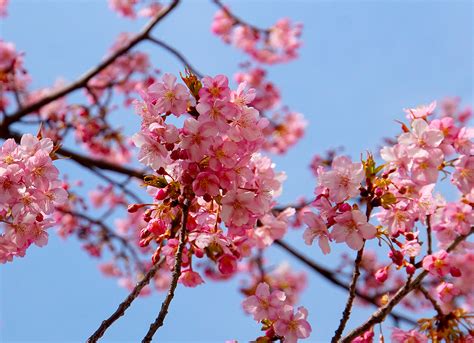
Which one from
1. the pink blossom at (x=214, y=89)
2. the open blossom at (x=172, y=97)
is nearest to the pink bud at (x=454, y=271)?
the pink blossom at (x=214, y=89)

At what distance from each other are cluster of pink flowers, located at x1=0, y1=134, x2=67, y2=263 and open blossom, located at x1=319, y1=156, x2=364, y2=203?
114 cm

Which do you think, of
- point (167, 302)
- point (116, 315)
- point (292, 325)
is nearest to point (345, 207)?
point (292, 325)

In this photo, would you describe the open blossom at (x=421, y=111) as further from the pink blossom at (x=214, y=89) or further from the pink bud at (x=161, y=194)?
the pink bud at (x=161, y=194)

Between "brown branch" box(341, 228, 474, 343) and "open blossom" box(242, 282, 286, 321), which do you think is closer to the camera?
"brown branch" box(341, 228, 474, 343)

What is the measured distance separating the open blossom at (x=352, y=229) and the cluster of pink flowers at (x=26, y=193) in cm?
118

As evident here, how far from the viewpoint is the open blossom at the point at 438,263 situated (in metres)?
2.27

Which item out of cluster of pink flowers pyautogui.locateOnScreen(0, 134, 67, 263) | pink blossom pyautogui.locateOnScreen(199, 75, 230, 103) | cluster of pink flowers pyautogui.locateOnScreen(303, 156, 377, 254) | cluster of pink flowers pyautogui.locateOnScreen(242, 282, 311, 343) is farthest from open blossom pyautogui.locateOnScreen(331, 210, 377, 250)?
cluster of pink flowers pyautogui.locateOnScreen(0, 134, 67, 263)

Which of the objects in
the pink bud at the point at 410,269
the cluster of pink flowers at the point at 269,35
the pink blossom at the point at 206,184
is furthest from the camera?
the cluster of pink flowers at the point at 269,35

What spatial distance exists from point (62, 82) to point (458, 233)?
8.79 meters

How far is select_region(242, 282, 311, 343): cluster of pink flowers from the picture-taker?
2.15 metres

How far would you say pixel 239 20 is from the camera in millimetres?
7211

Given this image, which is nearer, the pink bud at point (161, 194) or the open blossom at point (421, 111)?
the pink bud at point (161, 194)

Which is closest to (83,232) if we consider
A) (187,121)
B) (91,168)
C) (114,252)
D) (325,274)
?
(114,252)

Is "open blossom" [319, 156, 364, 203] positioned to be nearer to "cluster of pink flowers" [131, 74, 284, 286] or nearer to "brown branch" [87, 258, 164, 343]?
"cluster of pink flowers" [131, 74, 284, 286]
